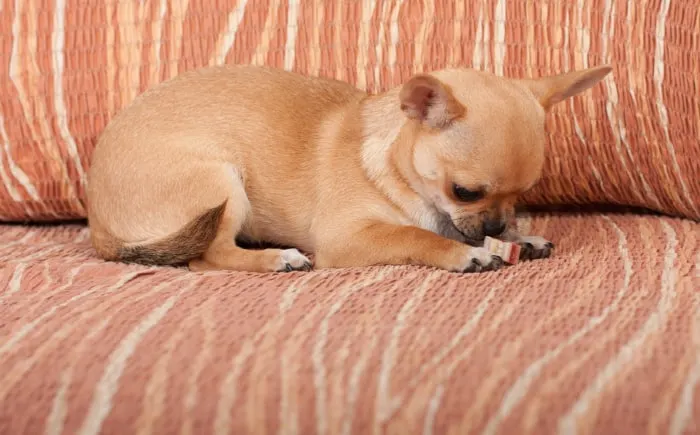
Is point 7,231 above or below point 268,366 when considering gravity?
below

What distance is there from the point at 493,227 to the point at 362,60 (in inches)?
28.1

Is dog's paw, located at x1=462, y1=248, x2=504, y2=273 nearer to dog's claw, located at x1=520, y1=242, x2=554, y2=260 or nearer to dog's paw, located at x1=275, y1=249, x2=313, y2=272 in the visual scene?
dog's claw, located at x1=520, y1=242, x2=554, y2=260

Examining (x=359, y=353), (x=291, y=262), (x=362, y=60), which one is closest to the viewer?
(x=359, y=353)

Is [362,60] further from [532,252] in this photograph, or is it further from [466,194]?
[532,252]

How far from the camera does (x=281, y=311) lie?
5.74 feet

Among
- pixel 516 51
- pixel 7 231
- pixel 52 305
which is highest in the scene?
pixel 516 51

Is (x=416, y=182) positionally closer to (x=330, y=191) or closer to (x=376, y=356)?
(x=330, y=191)

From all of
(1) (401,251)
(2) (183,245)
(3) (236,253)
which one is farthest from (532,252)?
(2) (183,245)

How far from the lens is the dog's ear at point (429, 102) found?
79.9 inches

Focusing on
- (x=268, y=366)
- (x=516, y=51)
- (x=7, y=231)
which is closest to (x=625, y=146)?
(x=516, y=51)

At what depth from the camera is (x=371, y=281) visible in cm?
196

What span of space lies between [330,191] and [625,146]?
0.83 m

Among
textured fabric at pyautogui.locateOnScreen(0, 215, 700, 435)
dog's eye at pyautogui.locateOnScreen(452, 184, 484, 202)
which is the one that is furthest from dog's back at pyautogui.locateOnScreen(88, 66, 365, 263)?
dog's eye at pyautogui.locateOnScreen(452, 184, 484, 202)

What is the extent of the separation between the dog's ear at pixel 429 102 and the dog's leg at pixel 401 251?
0.90 ft
